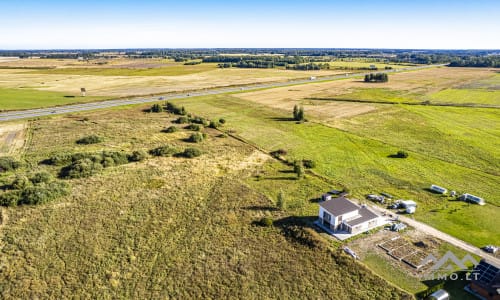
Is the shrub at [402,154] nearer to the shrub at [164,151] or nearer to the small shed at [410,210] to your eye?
the small shed at [410,210]

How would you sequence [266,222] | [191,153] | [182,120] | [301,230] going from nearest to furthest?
[301,230] → [266,222] → [191,153] → [182,120]

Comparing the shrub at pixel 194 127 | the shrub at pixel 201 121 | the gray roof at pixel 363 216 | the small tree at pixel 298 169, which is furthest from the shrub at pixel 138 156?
the gray roof at pixel 363 216

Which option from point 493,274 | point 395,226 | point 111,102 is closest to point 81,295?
point 395,226

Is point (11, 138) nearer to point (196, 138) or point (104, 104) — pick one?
point (104, 104)

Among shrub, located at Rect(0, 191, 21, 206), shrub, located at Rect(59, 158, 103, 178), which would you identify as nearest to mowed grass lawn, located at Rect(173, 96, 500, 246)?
shrub, located at Rect(59, 158, 103, 178)

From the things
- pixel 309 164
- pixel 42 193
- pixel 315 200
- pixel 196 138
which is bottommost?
pixel 315 200

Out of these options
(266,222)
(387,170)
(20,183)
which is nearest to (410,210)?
(387,170)
